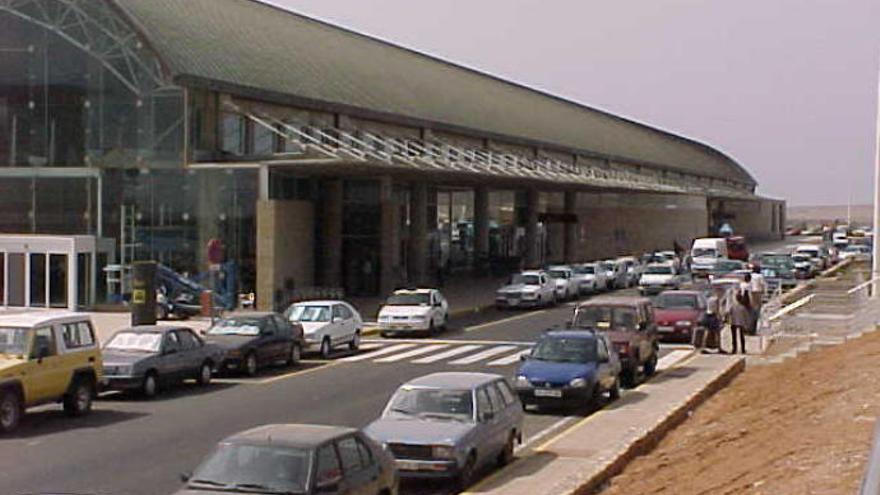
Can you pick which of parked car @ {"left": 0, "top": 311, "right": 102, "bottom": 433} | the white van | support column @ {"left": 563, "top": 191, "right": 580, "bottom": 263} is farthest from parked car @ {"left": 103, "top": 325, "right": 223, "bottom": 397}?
support column @ {"left": 563, "top": 191, "right": 580, "bottom": 263}

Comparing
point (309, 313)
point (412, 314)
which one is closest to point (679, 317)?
point (412, 314)

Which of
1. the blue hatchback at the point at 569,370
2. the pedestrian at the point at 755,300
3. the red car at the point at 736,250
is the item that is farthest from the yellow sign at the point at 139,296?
the red car at the point at 736,250

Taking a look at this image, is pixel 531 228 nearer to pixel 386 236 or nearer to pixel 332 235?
pixel 386 236

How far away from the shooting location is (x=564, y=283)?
5978 cm

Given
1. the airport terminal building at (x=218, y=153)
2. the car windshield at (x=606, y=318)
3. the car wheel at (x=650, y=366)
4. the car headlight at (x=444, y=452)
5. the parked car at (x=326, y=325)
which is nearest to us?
the car headlight at (x=444, y=452)

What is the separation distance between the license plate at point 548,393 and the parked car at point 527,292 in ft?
101

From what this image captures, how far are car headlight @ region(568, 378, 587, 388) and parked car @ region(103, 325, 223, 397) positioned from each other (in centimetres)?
822

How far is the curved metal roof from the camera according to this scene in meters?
52.8

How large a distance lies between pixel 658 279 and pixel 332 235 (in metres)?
15.0

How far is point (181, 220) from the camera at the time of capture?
50031mm

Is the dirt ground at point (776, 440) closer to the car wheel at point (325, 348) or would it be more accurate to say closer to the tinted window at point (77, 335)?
the tinted window at point (77, 335)

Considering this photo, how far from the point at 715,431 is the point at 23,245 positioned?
33513 millimetres

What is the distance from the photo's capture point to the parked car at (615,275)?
67250 mm

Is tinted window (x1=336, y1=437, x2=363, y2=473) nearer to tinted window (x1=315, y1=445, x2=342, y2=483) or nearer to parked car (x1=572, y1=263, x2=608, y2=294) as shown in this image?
tinted window (x1=315, y1=445, x2=342, y2=483)
